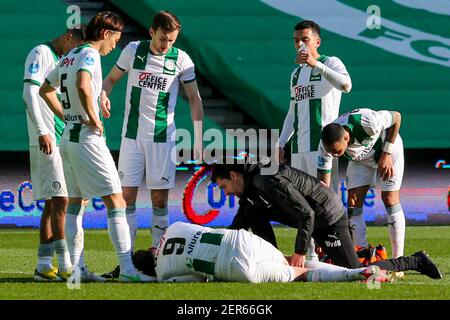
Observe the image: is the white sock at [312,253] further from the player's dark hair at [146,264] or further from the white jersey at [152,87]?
the player's dark hair at [146,264]

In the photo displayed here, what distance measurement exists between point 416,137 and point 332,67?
6.17 metres

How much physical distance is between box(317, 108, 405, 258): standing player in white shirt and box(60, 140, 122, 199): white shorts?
1.69 meters

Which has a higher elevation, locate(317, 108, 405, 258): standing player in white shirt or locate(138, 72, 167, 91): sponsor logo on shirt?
locate(138, 72, 167, 91): sponsor logo on shirt

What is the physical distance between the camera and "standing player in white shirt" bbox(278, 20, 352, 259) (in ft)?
29.3

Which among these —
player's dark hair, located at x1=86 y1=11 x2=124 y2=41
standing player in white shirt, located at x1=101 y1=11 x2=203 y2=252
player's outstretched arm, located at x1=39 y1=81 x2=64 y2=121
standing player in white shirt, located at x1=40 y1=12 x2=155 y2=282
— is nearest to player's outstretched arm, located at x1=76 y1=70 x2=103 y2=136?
standing player in white shirt, located at x1=40 y1=12 x2=155 y2=282

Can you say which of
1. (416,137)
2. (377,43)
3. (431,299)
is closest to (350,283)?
(431,299)

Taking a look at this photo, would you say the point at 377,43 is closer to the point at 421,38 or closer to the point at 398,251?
the point at 421,38

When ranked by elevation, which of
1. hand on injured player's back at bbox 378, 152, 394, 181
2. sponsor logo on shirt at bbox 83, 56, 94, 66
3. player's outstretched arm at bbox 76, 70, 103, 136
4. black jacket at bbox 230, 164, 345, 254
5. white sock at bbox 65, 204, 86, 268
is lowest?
white sock at bbox 65, 204, 86, 268

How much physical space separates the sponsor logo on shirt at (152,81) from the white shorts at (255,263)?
2135 mm

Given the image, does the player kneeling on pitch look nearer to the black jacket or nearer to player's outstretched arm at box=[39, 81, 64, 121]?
the black jacket

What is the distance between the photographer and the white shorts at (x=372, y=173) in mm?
8664

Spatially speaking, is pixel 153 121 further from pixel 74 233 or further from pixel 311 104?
pixel 74 233

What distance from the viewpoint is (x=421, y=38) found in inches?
615

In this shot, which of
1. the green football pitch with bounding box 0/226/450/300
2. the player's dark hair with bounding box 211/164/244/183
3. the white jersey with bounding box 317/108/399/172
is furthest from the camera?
the white jersey with bounding box 317/108/399/172
